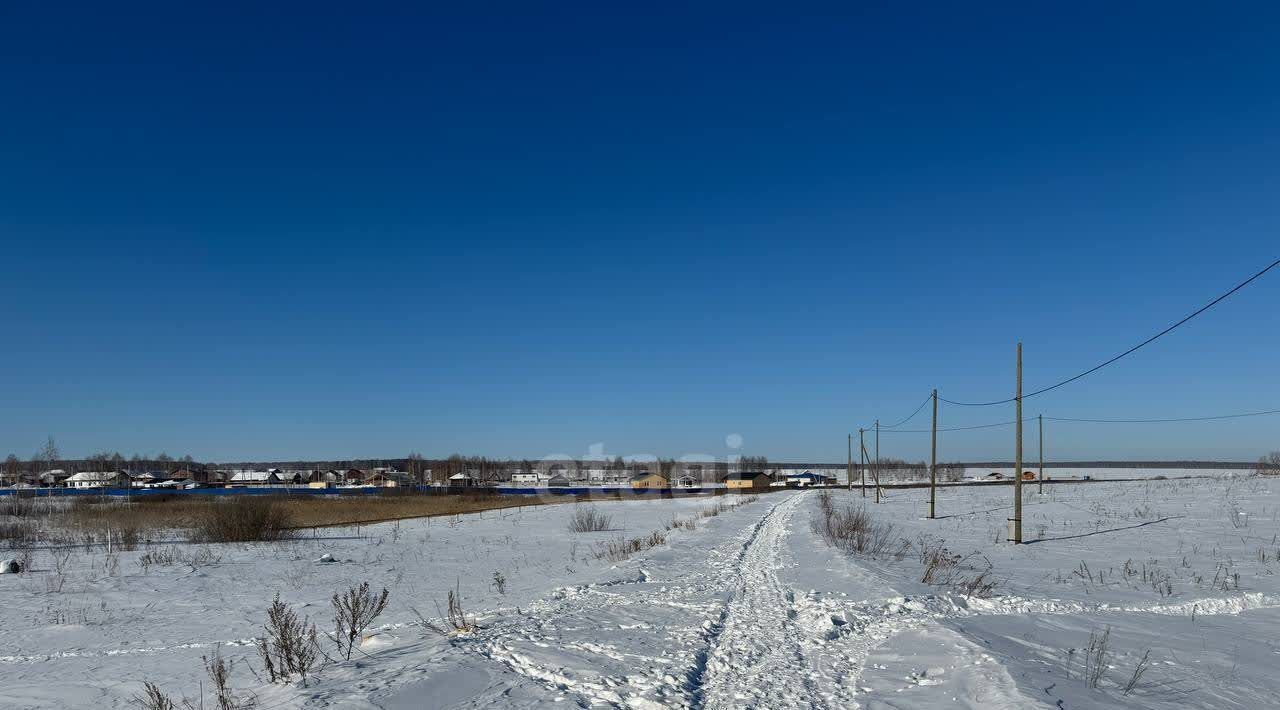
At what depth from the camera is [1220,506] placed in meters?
30.8

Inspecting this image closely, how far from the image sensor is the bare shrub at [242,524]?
2575cm

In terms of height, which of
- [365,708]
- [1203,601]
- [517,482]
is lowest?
[517,482]

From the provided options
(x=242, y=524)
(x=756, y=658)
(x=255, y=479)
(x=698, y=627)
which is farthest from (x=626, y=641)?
(x=255, y=479)

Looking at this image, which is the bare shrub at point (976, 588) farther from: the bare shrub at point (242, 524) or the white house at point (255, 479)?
the white house at point (255, 479)

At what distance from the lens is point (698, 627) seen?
876 cm

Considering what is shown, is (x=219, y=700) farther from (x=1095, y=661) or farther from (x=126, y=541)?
(x=126, y=541)

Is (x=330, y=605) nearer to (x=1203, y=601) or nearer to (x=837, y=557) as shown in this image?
(x=837, y=557)

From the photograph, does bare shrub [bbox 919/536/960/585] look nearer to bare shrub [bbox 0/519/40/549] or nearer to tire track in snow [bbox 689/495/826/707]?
tire track in snow [bbox 689/495/826/707]

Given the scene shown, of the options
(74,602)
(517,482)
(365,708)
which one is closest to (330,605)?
(74,602)

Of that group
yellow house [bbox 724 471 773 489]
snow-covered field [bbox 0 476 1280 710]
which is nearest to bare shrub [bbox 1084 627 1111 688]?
snow-covered field [bbox 0 476 1280 710]

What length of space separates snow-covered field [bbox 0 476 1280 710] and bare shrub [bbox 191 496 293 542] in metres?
4.64

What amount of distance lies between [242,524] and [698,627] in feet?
75.9

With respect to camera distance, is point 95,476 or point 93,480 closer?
point 93,480

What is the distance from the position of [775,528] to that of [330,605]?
18.6 m
